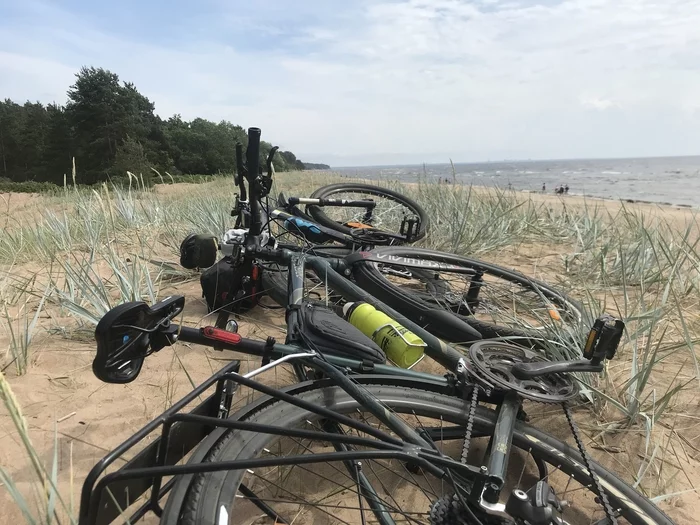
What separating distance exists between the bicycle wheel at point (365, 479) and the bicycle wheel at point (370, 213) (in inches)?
78.9

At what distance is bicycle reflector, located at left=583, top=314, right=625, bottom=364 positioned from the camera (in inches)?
48.6

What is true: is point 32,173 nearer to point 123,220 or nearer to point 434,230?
point 123,220

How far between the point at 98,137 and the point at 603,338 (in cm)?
3992

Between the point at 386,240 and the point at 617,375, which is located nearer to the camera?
the point at 617,375

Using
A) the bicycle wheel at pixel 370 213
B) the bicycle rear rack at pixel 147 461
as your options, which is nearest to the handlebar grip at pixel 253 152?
the bicycle rear rack at pixel 147 461

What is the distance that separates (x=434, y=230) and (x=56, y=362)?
3665 mm

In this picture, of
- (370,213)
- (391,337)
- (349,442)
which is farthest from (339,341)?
(370,213)

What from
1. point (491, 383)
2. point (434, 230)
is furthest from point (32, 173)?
point (491, 383)

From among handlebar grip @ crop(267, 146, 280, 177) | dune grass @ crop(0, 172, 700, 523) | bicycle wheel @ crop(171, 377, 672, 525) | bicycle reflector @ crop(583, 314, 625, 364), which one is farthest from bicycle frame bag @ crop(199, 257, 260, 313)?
bicycle reflector @ crop(583, 314, 625, 364)

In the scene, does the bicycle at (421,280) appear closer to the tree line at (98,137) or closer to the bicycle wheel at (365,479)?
the bicycle wheel at (365,479)

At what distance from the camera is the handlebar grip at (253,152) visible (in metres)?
1.74

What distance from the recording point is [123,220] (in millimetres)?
4992

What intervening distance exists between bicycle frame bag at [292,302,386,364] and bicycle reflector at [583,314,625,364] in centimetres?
65

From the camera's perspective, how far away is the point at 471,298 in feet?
8.66
